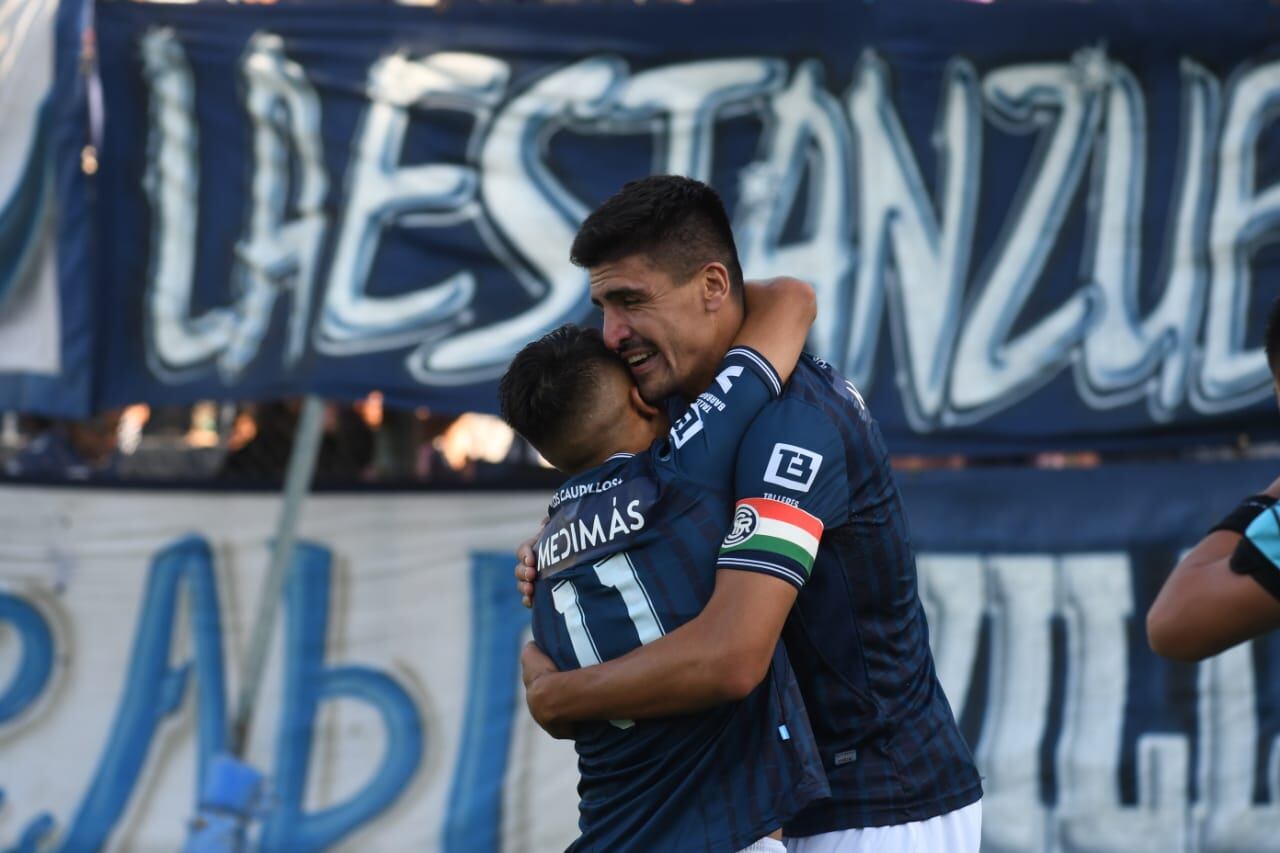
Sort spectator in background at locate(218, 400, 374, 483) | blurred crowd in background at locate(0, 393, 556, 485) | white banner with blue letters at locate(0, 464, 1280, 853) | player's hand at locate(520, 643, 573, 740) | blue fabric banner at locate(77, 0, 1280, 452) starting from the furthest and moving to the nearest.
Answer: spectator in background at locate(218, 400, 374, 483) < blurred crowd in background at locate(0, 393, 556, 485) < blue fabric banner at locate(77, 0, 1280, 452) < white banner with blue letters at locate(0, 464, 1280, 853) < player's hand at locate(520, 643, 573, 740)

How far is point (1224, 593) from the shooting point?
7.71 feet

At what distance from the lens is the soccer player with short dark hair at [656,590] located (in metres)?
2.42

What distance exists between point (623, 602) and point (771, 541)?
27 cm

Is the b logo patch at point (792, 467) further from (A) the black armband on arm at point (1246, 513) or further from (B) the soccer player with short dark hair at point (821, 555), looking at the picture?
(A) the black armband on arm at point (1246, 513)

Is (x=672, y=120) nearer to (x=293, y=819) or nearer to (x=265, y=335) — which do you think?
(x=265, y=335)

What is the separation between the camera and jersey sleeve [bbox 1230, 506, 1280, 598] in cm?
229

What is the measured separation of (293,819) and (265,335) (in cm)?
186

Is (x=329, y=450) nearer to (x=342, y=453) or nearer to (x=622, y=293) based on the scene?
(x=342, y=453)

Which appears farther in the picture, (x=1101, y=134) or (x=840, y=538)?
(x=1101, y=134)

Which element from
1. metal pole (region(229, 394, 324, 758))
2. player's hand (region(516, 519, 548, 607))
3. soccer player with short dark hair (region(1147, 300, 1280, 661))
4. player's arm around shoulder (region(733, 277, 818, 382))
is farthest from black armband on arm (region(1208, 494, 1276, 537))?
metal pole (region(229, 394, 324, 758))

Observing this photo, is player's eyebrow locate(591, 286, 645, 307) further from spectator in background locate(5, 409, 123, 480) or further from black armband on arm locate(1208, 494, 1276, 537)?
spectator in background locate(5, 409, 123, 480)

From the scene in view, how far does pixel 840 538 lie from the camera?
101 inches

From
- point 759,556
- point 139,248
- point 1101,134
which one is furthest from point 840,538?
point 139,248

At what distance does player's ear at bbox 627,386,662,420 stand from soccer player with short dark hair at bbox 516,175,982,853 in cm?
2
